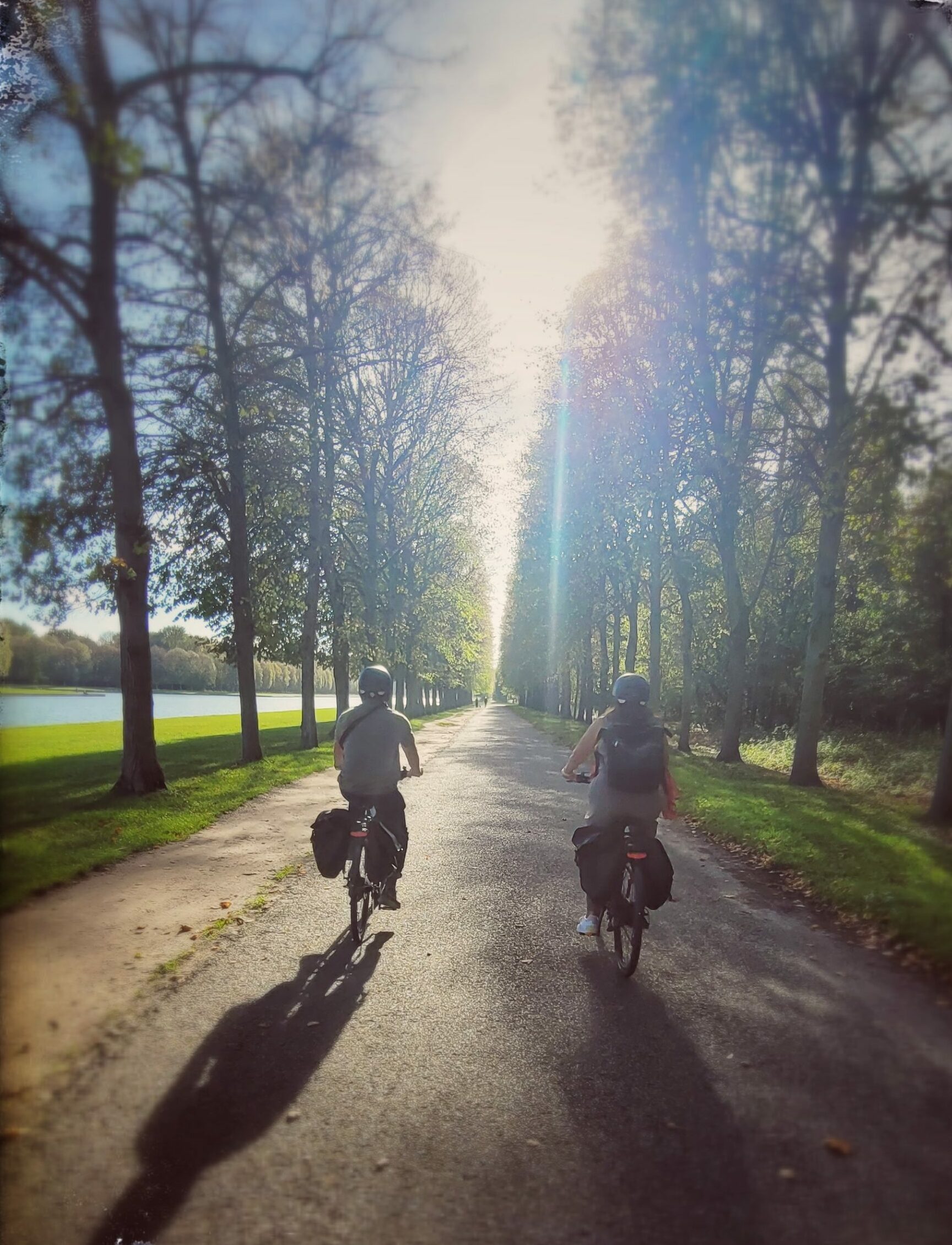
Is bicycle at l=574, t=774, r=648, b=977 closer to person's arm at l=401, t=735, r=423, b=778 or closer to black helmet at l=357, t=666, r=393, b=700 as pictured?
person's arm at l=401, t=735, r=423, b=778

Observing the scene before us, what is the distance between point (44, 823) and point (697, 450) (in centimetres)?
1737

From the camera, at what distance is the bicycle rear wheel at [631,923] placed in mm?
4846

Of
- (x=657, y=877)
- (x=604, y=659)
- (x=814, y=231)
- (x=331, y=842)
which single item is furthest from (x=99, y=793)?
(x=604, y=659)

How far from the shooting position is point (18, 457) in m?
1.44

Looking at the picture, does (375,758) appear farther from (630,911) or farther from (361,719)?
(630,911)

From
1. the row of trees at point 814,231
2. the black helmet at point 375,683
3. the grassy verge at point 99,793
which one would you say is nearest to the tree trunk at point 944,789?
the row of trees at point 814,231

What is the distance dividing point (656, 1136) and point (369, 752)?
3739 mm

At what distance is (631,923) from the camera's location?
496 cm

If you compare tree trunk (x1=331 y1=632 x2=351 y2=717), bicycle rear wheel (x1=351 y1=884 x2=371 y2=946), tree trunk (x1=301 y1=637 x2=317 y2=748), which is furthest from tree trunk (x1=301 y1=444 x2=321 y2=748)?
bicycle rear wheel (x1=351 y1=884 x2=371 y2=946)

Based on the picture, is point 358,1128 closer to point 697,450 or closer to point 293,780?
point 293,780

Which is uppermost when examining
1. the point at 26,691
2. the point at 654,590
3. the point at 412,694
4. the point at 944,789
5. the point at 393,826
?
the point at 654,590

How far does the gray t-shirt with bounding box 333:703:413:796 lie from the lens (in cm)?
616

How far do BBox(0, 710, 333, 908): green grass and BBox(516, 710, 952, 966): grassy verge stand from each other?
2.87m

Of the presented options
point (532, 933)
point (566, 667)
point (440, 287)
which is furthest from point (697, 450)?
point (566, 667)
